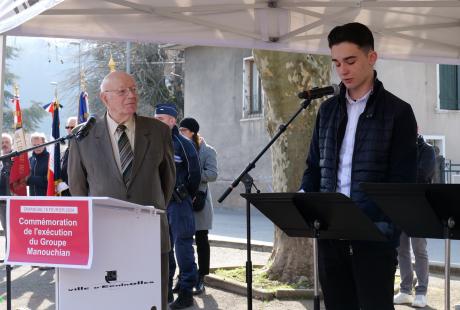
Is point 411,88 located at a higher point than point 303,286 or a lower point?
higher

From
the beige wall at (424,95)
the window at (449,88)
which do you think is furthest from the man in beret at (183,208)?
the window at (449,88)

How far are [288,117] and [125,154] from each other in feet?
13.1

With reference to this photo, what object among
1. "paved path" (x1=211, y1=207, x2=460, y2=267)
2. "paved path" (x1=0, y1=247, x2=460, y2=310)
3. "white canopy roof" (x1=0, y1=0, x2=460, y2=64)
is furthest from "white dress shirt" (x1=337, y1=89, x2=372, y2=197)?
"paved path" (x1=211, y1=207, x2=460, y2=267)

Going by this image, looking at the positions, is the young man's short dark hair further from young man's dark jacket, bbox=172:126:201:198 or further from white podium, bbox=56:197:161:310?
young man's dark jacket, bbox=172:126:201:198

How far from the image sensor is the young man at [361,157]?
3604mm

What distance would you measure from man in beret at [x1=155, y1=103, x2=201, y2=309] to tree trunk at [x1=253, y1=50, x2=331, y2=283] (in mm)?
1424

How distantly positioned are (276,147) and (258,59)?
1.13 metres

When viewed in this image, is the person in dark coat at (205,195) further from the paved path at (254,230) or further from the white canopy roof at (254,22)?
the paved path at (254,230)

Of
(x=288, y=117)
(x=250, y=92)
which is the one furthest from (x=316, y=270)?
(x=250, y=92)

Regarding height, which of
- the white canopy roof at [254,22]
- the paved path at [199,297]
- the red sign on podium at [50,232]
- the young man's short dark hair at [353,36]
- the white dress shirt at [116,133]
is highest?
the white canopy roof at [254,22]

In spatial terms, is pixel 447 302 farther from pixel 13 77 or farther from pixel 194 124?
pixel 13 77

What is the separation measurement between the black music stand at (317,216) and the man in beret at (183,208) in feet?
11.4

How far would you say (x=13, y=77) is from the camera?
47750mm

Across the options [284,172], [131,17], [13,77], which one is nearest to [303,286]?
[284,172]
